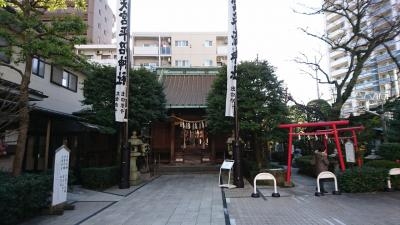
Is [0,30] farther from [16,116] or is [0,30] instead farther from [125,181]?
[125,181]

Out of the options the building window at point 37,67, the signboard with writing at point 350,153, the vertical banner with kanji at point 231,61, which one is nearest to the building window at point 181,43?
the building window at point 37,67

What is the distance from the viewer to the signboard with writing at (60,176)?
341 inches

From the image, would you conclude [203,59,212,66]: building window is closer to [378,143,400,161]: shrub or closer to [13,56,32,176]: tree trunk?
[378,143,400,161]: shrub

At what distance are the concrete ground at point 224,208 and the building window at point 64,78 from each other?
727cm

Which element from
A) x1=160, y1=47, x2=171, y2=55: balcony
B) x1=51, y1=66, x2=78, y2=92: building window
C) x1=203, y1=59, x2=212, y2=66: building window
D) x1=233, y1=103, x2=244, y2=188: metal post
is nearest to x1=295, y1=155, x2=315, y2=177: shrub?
x1=233, y1=103, x2=244, y2=188: metal post

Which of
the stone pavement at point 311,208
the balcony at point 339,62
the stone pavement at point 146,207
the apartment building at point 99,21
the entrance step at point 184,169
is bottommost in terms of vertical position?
the stone pavement at point 146,207

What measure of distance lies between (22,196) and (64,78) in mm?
12493

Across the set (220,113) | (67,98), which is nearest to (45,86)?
(67,98)

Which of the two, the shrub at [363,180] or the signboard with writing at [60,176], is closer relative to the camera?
the signboard with writing at [60,176]

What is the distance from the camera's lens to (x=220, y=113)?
50.5ft

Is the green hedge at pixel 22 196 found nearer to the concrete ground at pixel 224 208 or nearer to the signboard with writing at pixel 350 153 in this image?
the concrete ground at pixel 224 208

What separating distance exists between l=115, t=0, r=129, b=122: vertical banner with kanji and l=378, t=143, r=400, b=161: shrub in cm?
1180

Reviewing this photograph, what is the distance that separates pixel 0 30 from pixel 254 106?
999 centimetres

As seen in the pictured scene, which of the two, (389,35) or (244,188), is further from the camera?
(389,35)
